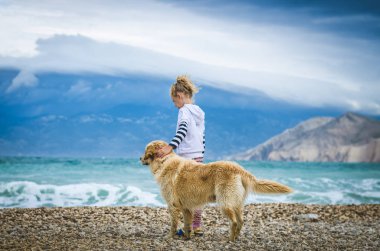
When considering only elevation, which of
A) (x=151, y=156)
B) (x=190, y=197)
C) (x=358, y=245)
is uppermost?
(x=151, y=156)

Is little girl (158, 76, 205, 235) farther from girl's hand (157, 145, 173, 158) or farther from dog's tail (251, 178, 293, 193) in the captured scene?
dog's tail (251, 178, 293, 193)

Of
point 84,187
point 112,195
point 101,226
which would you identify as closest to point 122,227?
point 101,226

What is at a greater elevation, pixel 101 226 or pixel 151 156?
pixel 151 156

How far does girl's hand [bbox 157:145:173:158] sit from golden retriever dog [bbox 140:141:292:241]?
2.0 inches

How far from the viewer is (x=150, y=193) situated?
59.2 ft

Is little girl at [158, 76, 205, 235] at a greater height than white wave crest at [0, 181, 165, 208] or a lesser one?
greater

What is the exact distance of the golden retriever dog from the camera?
6.73m

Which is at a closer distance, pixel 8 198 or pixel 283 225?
pixel 283 225

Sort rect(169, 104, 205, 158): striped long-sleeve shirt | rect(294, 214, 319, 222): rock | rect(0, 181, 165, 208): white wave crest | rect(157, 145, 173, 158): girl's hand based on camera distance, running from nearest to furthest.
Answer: rect(157, 145, 173, 158): girl's hand, rect(169, 104, 205, 158): striped long-sleeve shirt, rect(294, 214, 319, 222): rock, rect(0, 181, 165, 208): white wave crest

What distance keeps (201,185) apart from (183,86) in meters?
1.70

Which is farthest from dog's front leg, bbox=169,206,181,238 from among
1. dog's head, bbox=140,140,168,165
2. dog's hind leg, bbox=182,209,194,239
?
dog's head, bbox=140,140,168,165

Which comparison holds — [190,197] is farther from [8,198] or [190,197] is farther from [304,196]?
[304,196]

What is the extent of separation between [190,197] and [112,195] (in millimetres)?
11100

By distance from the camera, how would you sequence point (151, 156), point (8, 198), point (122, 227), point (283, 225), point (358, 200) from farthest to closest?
point (358, 200) → point (8, 198) → point (283, 225) → point (122, 227) → point (151, 156)
